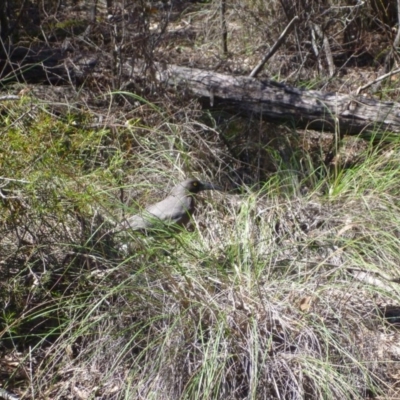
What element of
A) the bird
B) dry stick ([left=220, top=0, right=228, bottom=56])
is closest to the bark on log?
the bird

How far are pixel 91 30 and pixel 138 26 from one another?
647 millimetres

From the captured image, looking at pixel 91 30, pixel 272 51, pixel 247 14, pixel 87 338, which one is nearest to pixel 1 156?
pixel 87 338

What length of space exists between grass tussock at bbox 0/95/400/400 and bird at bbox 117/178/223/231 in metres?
0.10

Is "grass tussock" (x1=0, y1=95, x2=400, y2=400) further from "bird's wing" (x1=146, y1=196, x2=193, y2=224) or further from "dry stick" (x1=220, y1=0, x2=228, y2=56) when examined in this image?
"dry stick" (x1=220, y1=0, x2=228, y2=56)

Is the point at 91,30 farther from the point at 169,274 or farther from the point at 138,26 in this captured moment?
the point at 169,274

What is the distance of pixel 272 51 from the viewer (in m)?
7.62

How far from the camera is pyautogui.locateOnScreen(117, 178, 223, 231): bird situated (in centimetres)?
538

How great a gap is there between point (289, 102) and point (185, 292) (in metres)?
2.67

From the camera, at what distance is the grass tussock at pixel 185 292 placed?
4539mm

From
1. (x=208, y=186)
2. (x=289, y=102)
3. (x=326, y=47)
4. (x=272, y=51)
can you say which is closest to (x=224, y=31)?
(x=326, y=47)

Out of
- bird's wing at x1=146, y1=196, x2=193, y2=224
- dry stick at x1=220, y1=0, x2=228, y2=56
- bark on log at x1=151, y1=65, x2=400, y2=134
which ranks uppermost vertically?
bird's wing at x1=146, y1=196, x2=193, y2=224

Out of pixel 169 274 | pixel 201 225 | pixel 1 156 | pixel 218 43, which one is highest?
pixel 1 156

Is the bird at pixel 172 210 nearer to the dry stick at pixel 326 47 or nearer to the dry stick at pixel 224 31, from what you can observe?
the dry stick at pixel 326 47

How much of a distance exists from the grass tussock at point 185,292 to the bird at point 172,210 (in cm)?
10
